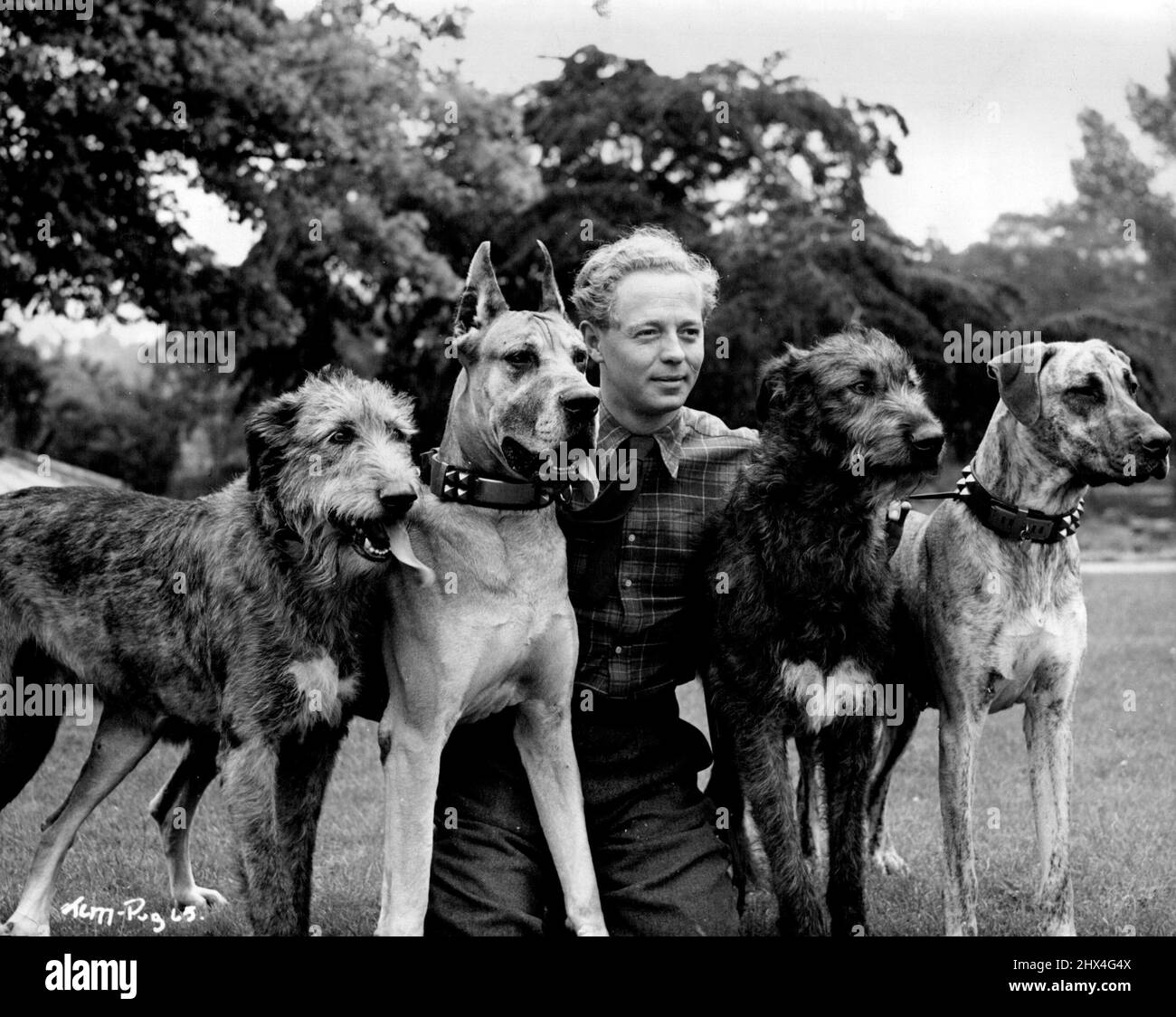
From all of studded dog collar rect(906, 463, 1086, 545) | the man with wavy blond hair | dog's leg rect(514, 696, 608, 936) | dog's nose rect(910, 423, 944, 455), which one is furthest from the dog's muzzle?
studded dog collar rect(906, 463, 1086, 545)

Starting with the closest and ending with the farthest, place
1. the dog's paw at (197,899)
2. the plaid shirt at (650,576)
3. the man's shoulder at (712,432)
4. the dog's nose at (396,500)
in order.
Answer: the dog's nose at (396,500)
the plaid shirt at (650,576)
the man's shoulder at (712,432)
the dog's paw at (197,899)

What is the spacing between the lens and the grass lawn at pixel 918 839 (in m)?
5.59

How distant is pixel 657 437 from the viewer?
505cm

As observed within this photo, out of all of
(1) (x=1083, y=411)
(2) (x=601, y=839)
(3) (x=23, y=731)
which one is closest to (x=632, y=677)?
(2) (x=601, y=839)

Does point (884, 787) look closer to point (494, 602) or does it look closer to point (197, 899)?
point (494, 602)

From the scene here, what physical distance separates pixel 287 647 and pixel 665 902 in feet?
5.60

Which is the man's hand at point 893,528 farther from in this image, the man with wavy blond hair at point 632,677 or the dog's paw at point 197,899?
the dog's paw at point 197,899

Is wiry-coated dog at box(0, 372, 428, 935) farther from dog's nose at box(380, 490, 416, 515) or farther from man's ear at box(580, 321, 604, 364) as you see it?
man's ear at box(580, 321, 604, 364)

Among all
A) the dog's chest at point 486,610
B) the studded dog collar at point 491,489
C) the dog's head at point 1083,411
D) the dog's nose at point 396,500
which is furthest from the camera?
the dog's head at point 1083,411

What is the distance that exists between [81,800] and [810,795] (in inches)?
121

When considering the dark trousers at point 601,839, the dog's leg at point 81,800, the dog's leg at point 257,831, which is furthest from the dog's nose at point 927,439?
the dog's leg at point 81,800

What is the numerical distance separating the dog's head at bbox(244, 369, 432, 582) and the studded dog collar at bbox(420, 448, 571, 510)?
169mm

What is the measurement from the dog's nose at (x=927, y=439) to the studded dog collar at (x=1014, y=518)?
42cm

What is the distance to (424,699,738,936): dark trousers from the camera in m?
4.58
